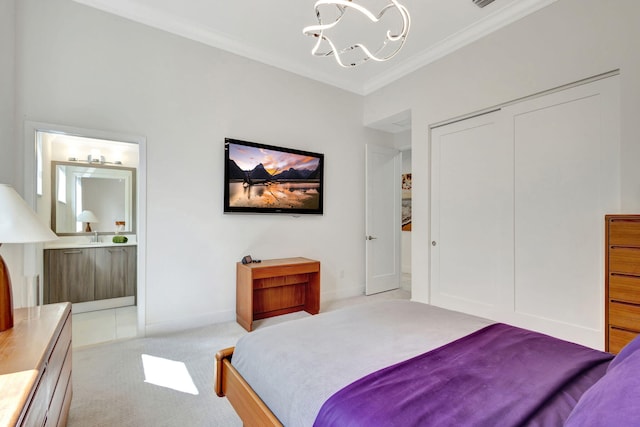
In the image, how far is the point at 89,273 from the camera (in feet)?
12.2

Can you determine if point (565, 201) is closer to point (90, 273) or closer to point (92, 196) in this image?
point (90, 273)

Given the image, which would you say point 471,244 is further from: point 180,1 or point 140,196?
point 180,1

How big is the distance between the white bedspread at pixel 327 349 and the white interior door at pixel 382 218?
107 inches

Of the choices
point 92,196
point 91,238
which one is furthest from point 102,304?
point 92,196

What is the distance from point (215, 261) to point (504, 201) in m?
3.23

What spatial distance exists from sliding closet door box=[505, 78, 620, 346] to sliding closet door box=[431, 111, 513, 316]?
13 centimetres

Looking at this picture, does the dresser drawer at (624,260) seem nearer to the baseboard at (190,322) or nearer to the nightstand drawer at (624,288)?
the nightstand drawer at (624,288)

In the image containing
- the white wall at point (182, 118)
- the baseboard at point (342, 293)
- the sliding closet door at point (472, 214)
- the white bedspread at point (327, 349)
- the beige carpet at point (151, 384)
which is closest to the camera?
the white bedspread at point (327, 349)

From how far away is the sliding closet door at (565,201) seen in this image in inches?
95.3

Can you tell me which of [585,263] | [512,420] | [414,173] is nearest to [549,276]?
[585,263]

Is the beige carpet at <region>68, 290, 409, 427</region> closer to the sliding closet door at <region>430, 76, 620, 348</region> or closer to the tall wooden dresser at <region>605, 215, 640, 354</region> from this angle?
the tall wooden dresser at <region>605, 215, 640, 354</region>

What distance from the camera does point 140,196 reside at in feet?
9.48

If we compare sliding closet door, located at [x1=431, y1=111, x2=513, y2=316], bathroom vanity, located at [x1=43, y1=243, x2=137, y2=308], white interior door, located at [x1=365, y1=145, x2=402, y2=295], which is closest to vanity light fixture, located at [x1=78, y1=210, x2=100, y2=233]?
bathroom vanity, located at [x1=43, y1=243, x2=137, y2=308]

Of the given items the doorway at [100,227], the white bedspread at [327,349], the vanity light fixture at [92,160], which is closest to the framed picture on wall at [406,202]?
the white bedspread at [327,349]
